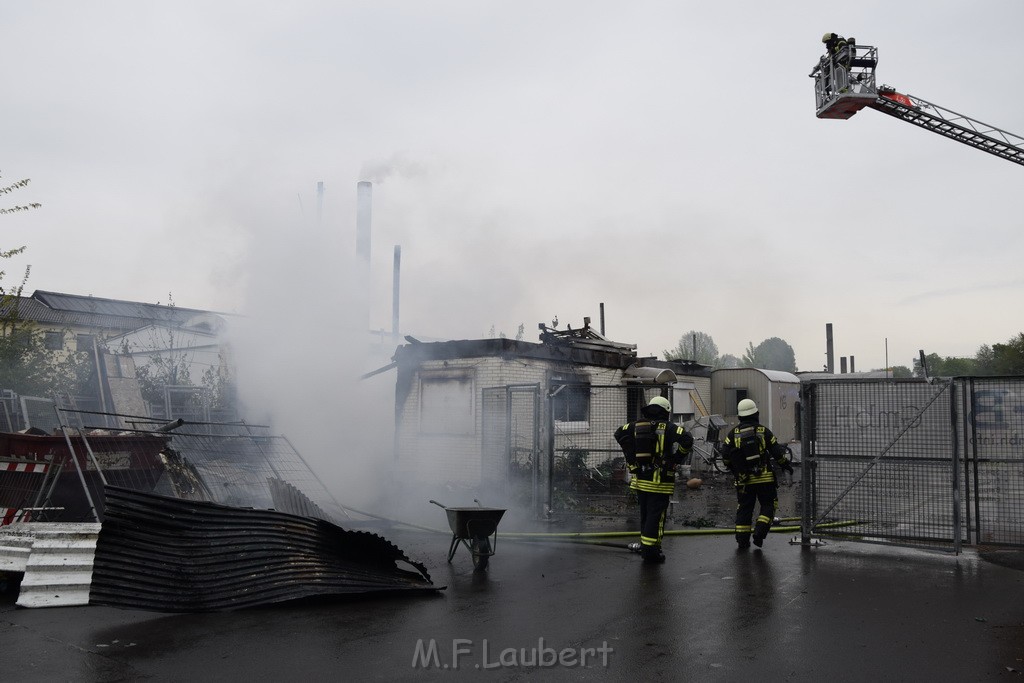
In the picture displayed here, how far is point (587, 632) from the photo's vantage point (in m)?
5.53

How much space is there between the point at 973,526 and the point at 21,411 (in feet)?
46.3

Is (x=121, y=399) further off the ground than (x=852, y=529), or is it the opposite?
Answer: (x=121, y=399)

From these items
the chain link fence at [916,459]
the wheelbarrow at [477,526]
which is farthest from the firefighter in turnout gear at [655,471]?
the chain link fence at [916,459]

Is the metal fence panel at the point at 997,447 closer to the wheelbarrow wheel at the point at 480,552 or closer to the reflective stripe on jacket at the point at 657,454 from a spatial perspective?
the reflective stripe on jacket at the point at 657,454

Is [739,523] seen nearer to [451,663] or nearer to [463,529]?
[463,529]

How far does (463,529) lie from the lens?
7570mm

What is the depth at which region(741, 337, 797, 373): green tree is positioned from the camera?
6769 centimetres

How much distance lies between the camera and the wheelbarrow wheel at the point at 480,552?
7688 millimetres

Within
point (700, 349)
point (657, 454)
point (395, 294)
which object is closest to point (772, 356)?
point (700, 349)

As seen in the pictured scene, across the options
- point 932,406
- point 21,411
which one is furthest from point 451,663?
point 21,411

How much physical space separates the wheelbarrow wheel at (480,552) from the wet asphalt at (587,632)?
0.10 m

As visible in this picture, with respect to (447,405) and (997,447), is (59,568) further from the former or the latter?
(447,405)

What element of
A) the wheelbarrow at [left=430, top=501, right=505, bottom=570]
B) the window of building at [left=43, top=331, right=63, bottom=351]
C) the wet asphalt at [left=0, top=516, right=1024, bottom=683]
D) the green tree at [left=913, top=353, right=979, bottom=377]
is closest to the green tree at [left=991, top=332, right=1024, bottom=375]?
the green tree at [left=913, top=353, right=979, bottom=377]

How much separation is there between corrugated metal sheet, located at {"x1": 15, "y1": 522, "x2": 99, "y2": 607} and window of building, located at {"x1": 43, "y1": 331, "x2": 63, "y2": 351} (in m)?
10.4
